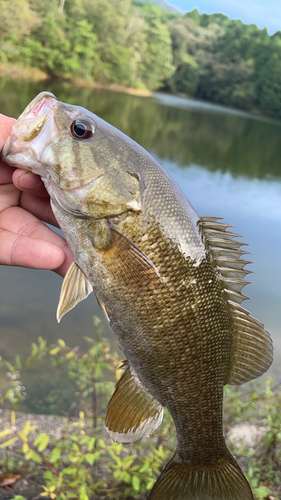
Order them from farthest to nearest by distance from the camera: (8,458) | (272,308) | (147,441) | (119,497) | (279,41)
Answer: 1. (279,41)
2. (272,308)
3. (147,441)
4. (8,458)
5. (119,497)

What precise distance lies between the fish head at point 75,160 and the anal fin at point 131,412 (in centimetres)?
84

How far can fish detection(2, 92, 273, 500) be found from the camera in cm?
146

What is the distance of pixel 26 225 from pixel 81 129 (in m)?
0.77

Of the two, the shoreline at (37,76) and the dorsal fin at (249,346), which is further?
the shoreline at (37,76)

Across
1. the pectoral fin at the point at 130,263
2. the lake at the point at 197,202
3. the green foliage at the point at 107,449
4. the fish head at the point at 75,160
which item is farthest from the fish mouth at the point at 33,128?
the lake at the point at 197,202

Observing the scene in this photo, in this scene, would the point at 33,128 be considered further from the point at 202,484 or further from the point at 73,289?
the point at 202,484

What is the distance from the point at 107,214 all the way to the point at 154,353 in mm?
658

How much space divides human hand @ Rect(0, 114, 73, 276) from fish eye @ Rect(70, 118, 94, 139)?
14.1 inches

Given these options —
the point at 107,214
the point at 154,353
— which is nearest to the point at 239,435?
the point at 154,353

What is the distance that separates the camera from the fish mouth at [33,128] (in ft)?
4.88

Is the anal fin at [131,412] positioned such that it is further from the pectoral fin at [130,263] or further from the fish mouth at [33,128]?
the fish mouth at [33,128]

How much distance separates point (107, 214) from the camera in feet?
4.83

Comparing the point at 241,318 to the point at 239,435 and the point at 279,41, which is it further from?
the point at 279,41

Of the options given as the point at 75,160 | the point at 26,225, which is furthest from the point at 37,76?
the point at 75,160
